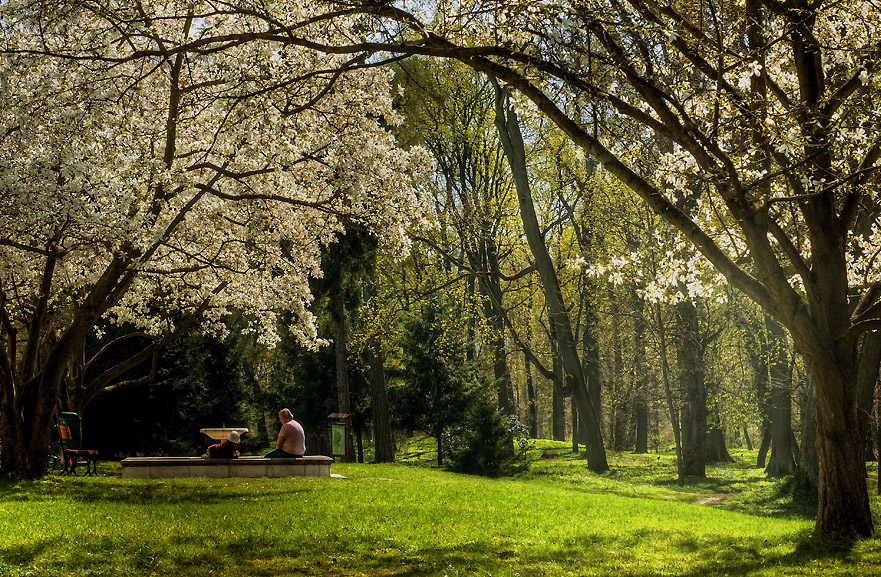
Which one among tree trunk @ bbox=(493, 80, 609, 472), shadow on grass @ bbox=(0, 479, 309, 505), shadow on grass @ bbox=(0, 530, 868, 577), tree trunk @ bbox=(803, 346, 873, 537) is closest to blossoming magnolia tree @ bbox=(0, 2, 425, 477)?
shadow on grass @ bbox=(0, 479, 309, 505)

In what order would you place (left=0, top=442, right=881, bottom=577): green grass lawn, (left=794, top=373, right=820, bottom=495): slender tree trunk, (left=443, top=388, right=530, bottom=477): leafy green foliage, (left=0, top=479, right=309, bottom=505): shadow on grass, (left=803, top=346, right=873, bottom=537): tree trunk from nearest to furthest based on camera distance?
(left=0, top=442, right=881, bottom=577): green grass lawn
(left=803, top=346, right=873, bottom=537): tree trunk
(left=0, top=479, right=309, bottom=505): shadow on grass
(left=794, top=373, right=820, bottom=495): slender tree trunk
(left=443, top=388, right=530, bottom=477): leafy green foliage

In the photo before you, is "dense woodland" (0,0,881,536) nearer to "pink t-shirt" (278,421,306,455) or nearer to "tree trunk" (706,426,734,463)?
"tree trunk" (706,426,734,463)

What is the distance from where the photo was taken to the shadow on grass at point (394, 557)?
21.4 ft

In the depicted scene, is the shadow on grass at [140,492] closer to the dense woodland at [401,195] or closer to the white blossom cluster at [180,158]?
the dense woodland at [401,195]

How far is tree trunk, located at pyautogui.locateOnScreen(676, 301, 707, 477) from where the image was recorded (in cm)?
2264

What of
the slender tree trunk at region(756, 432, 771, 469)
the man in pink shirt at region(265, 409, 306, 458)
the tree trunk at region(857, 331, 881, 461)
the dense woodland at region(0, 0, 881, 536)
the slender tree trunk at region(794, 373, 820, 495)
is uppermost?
the dense woodland at region(0, 0, 881, 536)

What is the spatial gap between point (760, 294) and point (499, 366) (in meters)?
24.6

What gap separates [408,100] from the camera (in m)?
27.7

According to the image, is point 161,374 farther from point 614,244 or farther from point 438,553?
point 438,553

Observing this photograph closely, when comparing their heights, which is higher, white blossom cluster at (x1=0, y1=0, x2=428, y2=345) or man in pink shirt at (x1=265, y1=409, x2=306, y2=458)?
white blossom cluster at (x1=0, y1=0, x2=428, y2=345)

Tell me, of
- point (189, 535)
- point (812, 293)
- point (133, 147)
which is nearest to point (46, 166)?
point (133, 147)

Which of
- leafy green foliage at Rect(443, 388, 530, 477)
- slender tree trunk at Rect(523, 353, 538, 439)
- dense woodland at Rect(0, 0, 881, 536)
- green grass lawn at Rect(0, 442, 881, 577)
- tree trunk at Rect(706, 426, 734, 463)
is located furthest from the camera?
slender tree trunk at Rect(523, 353, 538, 439)

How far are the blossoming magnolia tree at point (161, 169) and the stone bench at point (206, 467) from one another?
1.71 meters

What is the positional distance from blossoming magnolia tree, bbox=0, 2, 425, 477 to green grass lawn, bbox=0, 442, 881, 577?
140 inches
